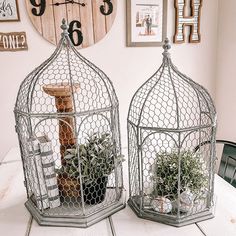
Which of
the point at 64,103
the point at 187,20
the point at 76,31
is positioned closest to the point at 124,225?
the point at 64,103

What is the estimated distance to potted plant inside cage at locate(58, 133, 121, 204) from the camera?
2.70 ft

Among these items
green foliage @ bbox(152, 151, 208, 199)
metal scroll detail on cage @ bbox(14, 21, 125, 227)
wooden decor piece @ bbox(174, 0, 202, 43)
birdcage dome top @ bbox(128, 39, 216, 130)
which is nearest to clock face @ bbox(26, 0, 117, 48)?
wooden decor piece @ bbox(174, 0, 202, 43)

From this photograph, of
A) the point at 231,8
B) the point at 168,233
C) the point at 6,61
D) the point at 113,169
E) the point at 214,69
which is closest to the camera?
the point at 168,233

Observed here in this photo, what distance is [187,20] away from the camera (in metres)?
1.79

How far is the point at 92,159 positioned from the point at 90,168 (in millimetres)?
29

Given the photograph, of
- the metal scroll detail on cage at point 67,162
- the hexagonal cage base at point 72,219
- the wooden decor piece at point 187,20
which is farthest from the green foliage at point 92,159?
the wooden decor piece at point 187,20

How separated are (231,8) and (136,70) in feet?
2.39

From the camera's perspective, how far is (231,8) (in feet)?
5.72

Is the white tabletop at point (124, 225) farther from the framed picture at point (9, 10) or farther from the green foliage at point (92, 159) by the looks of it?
the framed picture at point (9, 10)

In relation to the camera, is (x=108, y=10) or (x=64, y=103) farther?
(x=108, y=10)

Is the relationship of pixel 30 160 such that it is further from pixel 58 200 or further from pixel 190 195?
pixel 190 195

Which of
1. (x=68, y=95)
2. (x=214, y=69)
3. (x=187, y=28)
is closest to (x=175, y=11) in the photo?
(x=187, y=28)

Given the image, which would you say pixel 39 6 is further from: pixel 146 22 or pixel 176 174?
pixel 176 174

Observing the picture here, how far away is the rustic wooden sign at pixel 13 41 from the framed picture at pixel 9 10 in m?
0.09
